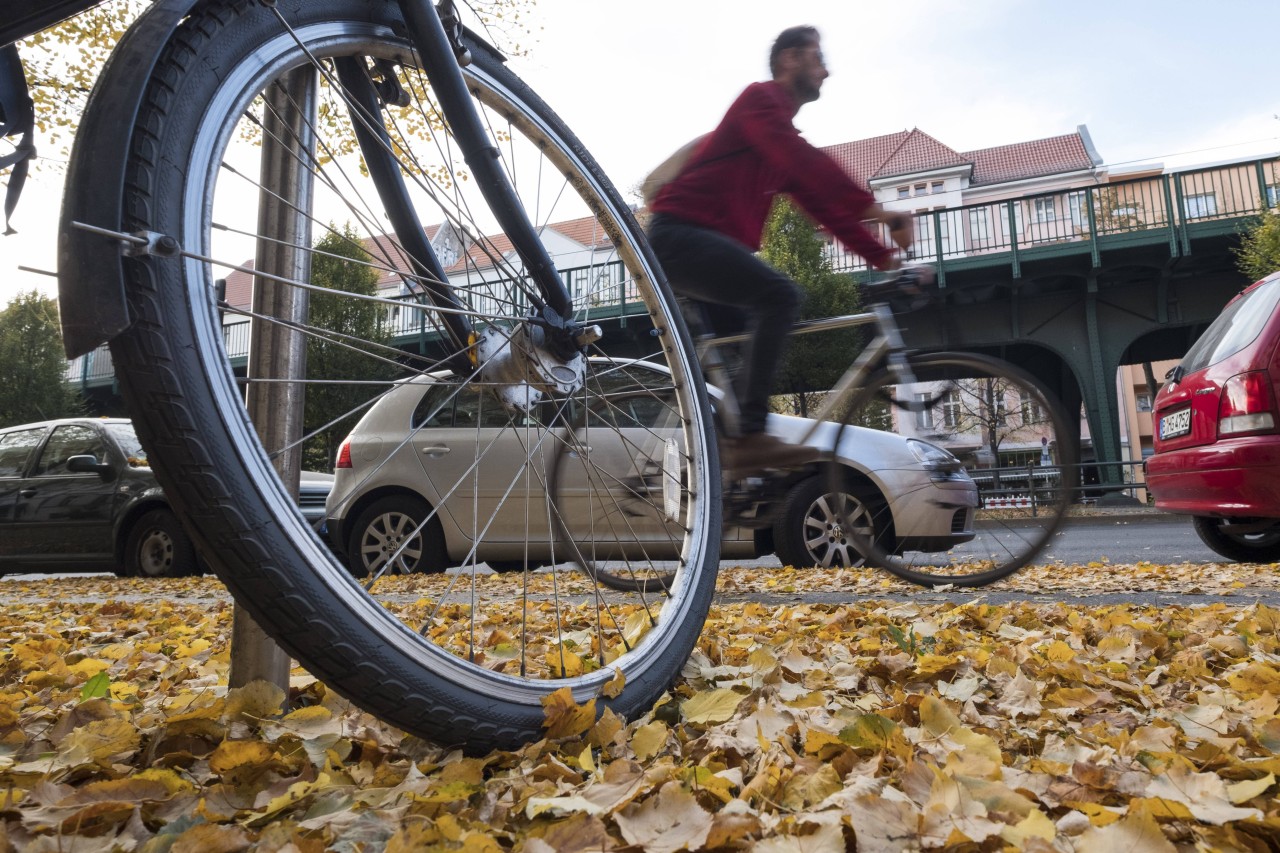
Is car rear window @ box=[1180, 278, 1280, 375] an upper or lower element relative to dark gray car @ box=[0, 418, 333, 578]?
upper

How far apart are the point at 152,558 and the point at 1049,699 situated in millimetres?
7804

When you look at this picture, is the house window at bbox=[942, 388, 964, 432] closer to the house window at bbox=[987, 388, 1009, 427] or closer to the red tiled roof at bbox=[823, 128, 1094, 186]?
the house window at bbox=[987, 388, 1009, 427]

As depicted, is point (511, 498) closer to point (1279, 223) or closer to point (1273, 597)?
point (1273, 597)

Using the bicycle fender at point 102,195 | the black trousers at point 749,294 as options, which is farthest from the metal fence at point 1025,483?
the bicycle fender at point 102,195

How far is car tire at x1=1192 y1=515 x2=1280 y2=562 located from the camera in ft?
18.3

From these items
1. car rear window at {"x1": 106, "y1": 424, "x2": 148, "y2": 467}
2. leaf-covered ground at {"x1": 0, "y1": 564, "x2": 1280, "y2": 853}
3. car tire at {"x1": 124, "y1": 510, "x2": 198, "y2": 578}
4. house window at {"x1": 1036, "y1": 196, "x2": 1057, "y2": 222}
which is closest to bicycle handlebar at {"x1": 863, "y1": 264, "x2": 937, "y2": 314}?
leaf-covered ground at {"x1": 0, "y1": 564, "x2": 1280, "y2": 853}

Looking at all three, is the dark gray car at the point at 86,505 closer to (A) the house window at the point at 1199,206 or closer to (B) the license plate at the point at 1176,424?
(B) the license plate at the point at 1176,424

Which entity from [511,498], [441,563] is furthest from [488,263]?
[441,563]

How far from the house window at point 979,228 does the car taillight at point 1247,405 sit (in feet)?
46.4

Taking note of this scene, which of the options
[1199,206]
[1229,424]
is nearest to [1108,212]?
[1199,206]

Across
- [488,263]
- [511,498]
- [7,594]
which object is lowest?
[7,594]

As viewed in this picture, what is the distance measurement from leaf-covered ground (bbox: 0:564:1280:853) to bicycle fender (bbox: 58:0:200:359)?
547 mm

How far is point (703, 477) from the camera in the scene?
204 cm

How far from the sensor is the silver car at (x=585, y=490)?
219 centimetres
